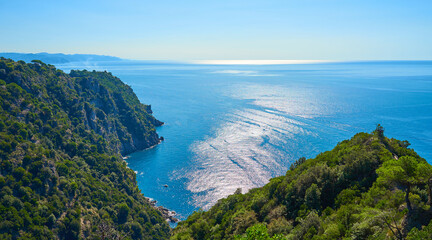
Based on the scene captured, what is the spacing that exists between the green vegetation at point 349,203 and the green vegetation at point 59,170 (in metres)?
18.5

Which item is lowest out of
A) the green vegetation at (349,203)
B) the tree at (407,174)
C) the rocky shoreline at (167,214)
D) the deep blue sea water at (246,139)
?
the rocky shoreline at (167,214)

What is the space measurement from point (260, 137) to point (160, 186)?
2231 inches

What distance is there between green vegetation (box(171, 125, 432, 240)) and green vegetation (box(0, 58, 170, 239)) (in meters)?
18.5

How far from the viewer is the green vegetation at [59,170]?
5162 centimetres

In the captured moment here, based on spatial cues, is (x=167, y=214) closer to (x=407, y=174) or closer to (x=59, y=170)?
(x=59, y=170)

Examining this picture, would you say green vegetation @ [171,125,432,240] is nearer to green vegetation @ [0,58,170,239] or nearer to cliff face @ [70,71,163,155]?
green vegetation @ [0,58,170,239]

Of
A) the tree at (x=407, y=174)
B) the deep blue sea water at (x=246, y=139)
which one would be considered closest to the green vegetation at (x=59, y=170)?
the deep blue sea water at (x=246, y=139)

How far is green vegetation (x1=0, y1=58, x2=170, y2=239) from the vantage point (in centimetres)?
5162

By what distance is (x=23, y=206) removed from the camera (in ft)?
165

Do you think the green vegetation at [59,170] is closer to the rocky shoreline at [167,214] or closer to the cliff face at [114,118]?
the cliff face at [114,118]

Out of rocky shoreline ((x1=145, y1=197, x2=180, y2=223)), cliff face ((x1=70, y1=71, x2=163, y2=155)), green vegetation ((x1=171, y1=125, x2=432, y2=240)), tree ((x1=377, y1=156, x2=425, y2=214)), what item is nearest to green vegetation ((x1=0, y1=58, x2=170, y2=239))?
cliff face ((x1=70, y1=71, x2=163, y2=155))

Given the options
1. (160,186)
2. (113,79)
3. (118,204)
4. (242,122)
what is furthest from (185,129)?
(118,204)

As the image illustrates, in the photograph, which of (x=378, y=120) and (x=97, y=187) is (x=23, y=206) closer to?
(x=97, y=187)

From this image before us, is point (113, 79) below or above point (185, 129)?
above
